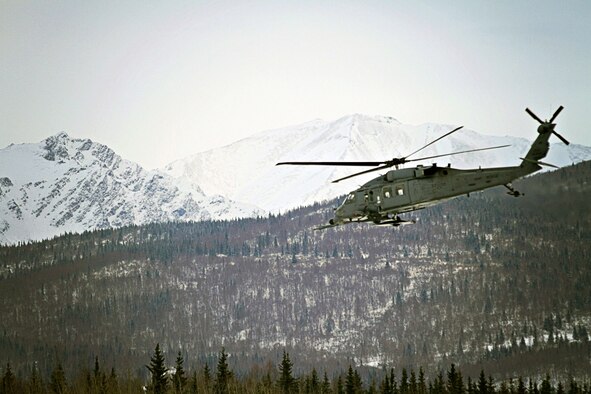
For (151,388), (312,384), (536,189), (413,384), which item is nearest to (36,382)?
(151,388)

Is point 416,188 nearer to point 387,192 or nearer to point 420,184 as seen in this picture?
point 420,184

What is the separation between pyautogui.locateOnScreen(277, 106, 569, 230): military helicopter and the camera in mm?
58219

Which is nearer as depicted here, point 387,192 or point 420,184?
point 420,184

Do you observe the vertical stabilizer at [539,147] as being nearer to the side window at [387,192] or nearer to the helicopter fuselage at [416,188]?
the helicopter fuselage at [416,188]

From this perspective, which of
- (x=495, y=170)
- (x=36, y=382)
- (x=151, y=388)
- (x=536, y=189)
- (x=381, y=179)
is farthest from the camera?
(x=36, y=382)

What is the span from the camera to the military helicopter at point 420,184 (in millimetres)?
58219

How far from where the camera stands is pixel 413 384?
18888 cm

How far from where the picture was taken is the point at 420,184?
60.9 metres

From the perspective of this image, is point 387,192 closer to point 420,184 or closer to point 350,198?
point 420,184

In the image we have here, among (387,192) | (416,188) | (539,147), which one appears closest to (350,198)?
(387,192)

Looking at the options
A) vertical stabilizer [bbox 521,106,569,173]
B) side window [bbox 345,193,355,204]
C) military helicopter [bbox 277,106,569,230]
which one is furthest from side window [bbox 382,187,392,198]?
vertical stabilizer [bbox 521,106,569,173]

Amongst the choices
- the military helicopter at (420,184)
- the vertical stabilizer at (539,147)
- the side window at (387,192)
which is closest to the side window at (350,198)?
the military helicopter at (420,184)

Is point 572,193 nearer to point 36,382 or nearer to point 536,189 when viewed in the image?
point 536,189

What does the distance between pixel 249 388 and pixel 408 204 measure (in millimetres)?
131847
